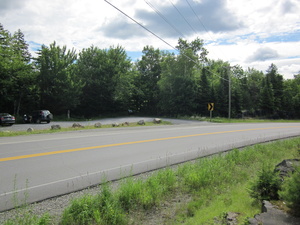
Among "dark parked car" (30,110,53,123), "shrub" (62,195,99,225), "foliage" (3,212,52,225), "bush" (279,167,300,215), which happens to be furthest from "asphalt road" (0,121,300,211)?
"dark parked car" (30,110,53,123)

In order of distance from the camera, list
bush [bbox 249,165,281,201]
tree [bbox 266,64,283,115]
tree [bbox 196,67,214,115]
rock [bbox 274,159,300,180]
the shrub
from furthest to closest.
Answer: tree [bbox 266,64,283,115], tree [bbox 196,67,214,115], rock [bbox 274,159,300,180], bush [bbox 249,165,281,201], the shrub

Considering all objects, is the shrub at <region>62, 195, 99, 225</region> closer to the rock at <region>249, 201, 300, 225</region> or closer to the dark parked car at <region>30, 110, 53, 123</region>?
the rock at <region>249, 201, 300, 225</region>

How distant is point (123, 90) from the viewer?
4762 centimetres

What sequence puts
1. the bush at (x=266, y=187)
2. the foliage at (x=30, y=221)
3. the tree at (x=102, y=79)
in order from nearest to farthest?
the foliage at (x=30, y=221), the bush at (x=266, y=187), the tree at (x=102, y=79)

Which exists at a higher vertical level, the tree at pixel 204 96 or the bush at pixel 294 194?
the tree at pixel 204 96

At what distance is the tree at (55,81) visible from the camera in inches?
1586

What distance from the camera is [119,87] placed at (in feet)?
155

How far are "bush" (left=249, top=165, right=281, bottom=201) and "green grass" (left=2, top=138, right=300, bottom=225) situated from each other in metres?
0.15

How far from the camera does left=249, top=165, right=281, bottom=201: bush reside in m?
4.35

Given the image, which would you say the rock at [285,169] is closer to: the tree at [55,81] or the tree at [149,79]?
the tree at [55,81]

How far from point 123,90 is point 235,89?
2638 cm

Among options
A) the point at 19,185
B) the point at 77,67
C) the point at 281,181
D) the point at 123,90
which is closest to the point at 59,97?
the point at 77,67

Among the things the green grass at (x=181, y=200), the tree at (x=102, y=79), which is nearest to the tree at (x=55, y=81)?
the tree at (x=102, y=79)

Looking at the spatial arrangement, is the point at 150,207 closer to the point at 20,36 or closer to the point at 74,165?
the point at 74,165
